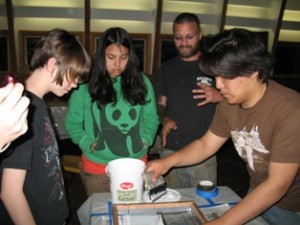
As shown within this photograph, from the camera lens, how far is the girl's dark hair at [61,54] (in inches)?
49.3

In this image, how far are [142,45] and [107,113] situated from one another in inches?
147

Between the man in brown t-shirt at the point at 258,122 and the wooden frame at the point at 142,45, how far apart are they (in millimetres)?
3932

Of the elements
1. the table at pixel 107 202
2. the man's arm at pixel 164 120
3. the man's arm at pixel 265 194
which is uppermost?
the man's arm at pixel 265 194

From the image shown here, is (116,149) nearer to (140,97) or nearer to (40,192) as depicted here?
(140,97)

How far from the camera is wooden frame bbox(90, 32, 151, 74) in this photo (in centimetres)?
503

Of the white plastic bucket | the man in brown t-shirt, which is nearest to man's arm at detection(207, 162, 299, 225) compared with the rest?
the man in brown t-shirt

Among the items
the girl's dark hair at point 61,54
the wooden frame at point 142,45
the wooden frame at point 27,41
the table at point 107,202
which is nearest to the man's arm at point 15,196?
the table at point 107,202

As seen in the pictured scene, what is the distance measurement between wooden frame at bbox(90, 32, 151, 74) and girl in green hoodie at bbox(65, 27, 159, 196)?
11.0ft

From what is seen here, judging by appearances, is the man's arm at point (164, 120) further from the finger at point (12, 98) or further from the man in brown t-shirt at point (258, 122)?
the finger at point (12, 98)

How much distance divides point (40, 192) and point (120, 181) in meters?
0.34

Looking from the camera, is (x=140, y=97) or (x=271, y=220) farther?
(x=140, y=97)

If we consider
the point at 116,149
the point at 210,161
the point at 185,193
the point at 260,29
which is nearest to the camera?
the point at 185,193

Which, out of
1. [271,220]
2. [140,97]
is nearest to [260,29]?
[140,97]

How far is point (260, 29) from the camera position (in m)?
5.68
